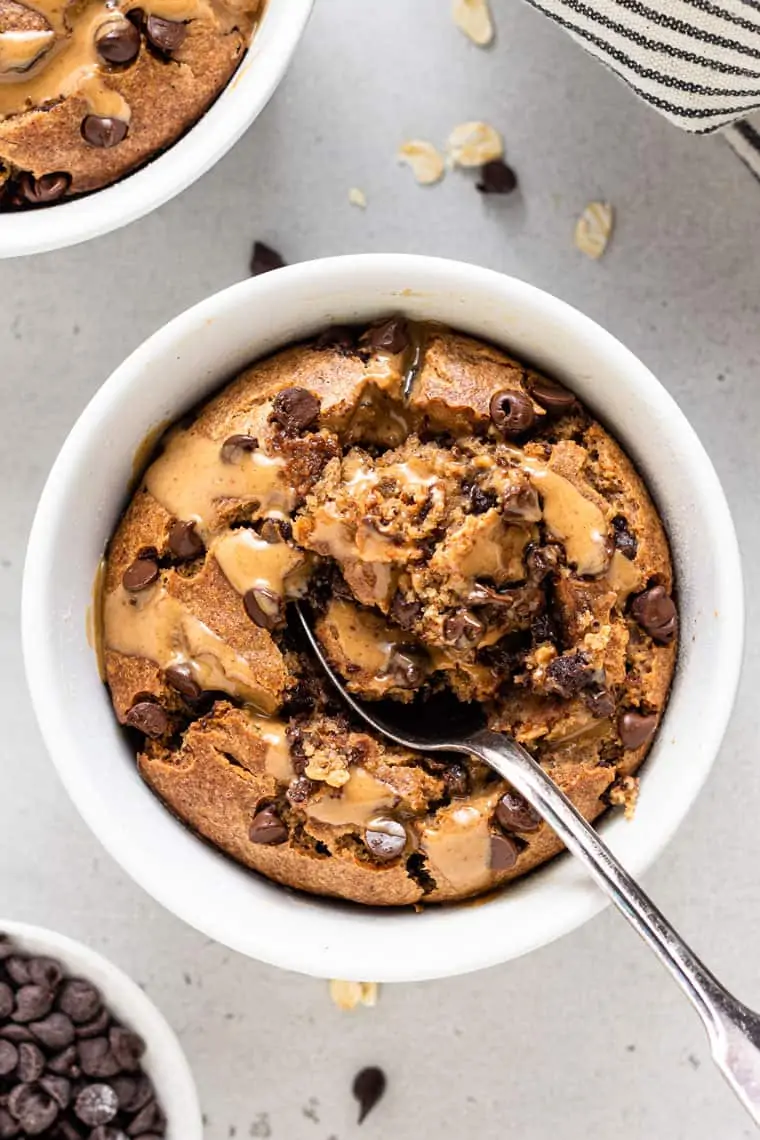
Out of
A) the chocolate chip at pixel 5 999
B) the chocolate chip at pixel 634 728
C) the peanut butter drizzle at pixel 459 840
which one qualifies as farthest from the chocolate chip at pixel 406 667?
the chocolate chip at pixel 5 999

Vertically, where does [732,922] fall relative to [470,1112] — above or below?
above

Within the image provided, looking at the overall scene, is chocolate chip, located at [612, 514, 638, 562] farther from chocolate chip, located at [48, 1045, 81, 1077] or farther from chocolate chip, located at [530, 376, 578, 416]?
chocolate chip, located at [48, 1045, 81, 1077]

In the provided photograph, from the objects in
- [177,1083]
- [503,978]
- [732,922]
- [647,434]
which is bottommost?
[177,1083]

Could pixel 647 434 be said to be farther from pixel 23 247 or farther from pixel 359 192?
pixel 23 247

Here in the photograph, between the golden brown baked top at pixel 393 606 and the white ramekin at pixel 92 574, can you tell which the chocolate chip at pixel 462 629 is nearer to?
the golden brown baked top at pixel 393 606

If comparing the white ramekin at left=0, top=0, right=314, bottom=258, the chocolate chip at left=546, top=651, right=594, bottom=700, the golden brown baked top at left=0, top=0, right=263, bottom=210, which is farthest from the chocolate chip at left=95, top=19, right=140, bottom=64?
the chocolate chip at left=546, top=651, right=594, bottom=700

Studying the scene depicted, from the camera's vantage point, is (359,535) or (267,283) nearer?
(359,535)

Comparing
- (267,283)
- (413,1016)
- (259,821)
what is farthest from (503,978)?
(267,283)
